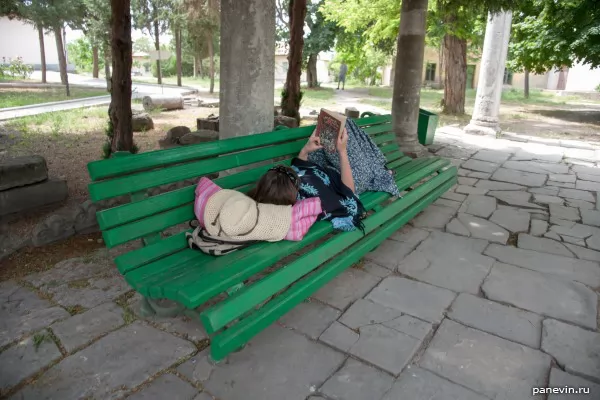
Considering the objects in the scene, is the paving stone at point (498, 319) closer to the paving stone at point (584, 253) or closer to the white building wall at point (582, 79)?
the paving stone at point (584, 253)

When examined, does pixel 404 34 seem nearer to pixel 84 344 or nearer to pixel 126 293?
pixel 126 293

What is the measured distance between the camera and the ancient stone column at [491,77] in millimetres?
8930

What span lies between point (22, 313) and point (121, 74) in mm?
3730

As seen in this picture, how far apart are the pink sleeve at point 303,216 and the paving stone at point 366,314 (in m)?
0.60

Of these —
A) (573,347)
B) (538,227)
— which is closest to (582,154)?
(538,227)

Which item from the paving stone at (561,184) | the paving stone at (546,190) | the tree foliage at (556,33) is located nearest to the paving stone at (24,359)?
the paving stone at (546,190)

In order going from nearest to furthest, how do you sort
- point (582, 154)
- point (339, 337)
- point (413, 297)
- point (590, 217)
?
point (339, 337), point (413, 297), point (590, 217), point (582, 154)

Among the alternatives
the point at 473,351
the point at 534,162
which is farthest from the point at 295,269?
the point at 534,162

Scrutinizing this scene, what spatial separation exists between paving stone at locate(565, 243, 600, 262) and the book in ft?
7.59

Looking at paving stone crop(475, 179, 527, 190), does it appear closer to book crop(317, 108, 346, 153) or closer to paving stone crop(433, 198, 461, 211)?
paving stone crop(433, 198, 461, 211)

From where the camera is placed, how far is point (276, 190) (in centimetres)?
242

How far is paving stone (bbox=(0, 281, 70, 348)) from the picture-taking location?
93.9 inches

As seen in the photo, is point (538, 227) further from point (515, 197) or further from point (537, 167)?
point (537, 167)

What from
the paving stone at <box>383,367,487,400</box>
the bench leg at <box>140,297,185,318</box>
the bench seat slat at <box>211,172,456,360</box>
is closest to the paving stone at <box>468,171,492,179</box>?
the bench seat slat at <box>211,172,456,360</box>
